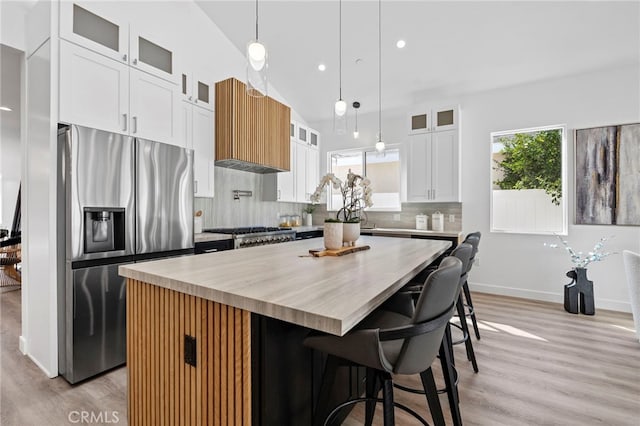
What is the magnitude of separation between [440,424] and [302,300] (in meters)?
0.79

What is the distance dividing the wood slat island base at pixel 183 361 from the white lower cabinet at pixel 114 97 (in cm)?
157

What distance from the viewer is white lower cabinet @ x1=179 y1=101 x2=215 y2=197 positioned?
3.54m

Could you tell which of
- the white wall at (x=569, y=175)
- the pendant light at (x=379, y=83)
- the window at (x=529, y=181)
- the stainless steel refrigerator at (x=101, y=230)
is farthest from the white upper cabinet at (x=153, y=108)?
the window at (x=529, y=181)

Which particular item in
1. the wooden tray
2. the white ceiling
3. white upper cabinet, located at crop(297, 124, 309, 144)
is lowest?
the wooden tray

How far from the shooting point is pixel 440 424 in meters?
1.20

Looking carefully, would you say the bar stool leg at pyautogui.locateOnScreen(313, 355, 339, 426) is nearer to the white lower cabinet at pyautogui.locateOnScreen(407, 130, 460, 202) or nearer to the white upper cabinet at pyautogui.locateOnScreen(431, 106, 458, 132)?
the white lower cabinet at pyautogui.locateOnScreen(407, 130, 460, 202)

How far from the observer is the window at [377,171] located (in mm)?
5324

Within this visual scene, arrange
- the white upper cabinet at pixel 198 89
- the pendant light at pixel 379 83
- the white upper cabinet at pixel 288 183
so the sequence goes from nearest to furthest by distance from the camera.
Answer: the white upper cabinet at pixel 198 89 → the pendant light at pixel 379 83 → the white upper cabinet at pixel 288 183

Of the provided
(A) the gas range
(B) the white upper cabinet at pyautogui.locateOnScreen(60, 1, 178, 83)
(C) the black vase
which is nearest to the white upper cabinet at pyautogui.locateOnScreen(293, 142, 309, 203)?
(A) the gas range

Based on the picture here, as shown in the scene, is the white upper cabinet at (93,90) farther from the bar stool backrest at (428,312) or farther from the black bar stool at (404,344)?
the bar stool backrest at (428,312)

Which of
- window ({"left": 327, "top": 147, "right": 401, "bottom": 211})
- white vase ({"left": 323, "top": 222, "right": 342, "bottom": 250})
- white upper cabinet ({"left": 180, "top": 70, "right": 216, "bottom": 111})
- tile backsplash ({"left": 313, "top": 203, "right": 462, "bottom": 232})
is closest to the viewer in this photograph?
white vase ({"left": 323, "top": 222, "right": 342, "bottom": 250})

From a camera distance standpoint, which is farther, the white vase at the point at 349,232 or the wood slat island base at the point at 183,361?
the white vase at the point at 349,232

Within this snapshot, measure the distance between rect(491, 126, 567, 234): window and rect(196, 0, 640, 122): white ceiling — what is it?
2.57 feet

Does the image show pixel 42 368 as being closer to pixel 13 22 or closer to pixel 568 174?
pixel 13 22
